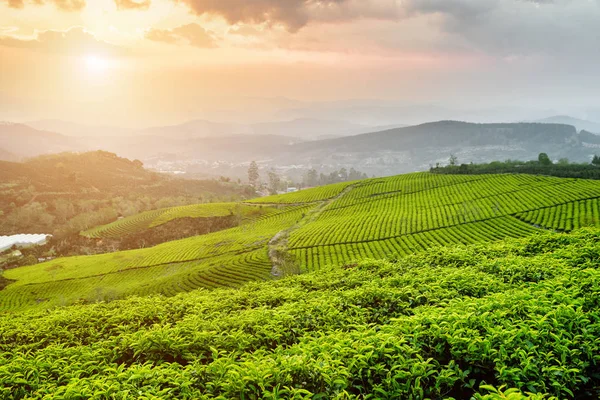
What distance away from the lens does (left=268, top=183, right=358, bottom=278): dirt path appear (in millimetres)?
46312

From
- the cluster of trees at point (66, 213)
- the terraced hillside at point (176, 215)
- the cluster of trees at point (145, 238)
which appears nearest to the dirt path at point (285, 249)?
Result: the terraced hillside at point (176, 215)

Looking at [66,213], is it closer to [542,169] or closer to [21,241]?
[21,241]

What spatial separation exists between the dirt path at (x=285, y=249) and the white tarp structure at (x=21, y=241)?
104495 millimetres

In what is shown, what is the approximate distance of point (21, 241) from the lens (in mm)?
126375

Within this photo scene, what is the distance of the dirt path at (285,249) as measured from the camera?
4631 centimetres

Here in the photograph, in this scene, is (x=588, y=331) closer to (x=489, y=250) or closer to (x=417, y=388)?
(x=417, y=388)

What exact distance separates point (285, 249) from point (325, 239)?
7883mm

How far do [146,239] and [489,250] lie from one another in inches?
4217

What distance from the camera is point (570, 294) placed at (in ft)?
25.9

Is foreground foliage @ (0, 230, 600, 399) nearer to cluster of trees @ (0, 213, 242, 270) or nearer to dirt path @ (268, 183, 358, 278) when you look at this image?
dirt path @ (268, 183, 358, 278)

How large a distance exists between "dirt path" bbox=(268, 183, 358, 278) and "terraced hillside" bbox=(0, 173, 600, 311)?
0.22 m

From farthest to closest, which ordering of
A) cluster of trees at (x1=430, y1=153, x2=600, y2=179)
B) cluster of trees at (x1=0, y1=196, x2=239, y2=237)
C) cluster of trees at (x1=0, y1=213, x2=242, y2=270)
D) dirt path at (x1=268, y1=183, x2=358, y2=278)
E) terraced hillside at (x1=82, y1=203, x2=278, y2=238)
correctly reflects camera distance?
cluster of trees at (x1=0, y1=196, x2=239, y2=237), terraced hillside at (x1=82, y1=203, x2=278, y2=238), cluster of trees at (x1=0, y1=213, x2=242, y2=270), cluster of trees at (x1=430, y1=153, x2=600, y2=179), dirt path at (x1=268, y1=183, x2=358, y2=278)

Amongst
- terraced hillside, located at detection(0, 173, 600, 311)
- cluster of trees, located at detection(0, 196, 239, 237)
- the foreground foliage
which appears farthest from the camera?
cluster of trees, located at detection(0, 196, 239, 237)

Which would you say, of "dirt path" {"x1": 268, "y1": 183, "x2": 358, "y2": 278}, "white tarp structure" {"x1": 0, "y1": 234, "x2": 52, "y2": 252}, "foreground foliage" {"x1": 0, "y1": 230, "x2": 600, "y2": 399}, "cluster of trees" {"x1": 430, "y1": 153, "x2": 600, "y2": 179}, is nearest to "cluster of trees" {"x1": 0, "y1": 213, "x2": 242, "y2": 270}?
"white tarp structure" {"x1": 0, "y1": 234, "x2": 52, "y2": 252}
